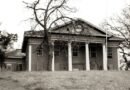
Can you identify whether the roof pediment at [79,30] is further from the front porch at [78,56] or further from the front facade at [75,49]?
the front porch at [78,56]

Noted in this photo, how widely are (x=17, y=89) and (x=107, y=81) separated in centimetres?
771

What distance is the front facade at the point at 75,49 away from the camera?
40750mm

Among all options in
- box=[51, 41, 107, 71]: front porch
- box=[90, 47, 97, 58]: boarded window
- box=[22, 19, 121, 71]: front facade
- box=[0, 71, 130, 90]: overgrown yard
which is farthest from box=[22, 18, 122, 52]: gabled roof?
box=[0, 71, 130, 90]: overgrown yard

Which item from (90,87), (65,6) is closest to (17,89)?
(90,87)

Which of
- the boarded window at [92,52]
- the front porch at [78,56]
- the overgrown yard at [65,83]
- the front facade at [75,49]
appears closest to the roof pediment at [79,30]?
the front facade at [75,49]

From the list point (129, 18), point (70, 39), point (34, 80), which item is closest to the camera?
point (34, 80)

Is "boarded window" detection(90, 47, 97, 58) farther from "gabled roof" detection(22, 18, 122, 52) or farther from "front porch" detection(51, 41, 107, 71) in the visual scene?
"gabled roof" detection(22, 18, 122, 52)

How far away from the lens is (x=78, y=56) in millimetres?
44250

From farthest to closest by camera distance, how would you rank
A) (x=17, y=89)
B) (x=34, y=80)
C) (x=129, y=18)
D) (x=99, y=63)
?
(x=129, y=18) < (x=99, y=63) < (x=34, y=80) < (x=17, y=89)

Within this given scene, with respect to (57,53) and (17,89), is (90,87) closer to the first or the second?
(17,89)

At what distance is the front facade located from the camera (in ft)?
134

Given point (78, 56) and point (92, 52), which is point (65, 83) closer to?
point (78, 56)

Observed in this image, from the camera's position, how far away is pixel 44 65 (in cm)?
4134

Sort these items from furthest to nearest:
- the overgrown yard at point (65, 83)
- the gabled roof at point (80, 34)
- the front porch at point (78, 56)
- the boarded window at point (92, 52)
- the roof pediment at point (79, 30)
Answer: the boarded window at point (92, 52), the front porch at point (78, 56), the roof pediment at point (79, 30), the gabled roof at point (80, 34), the overgrown yard at point (65, 83)
